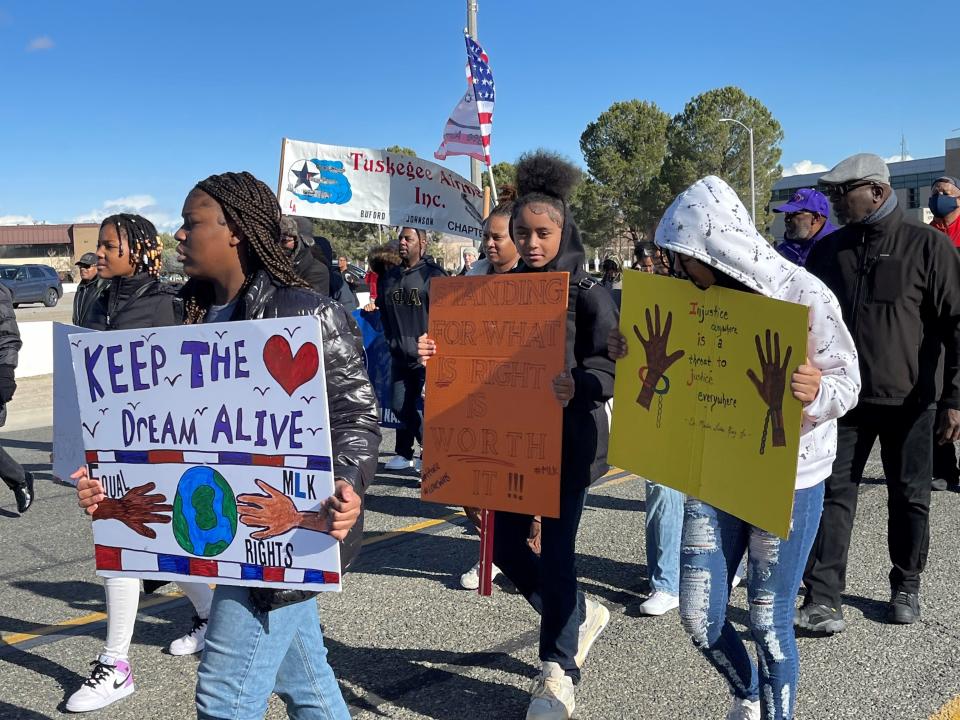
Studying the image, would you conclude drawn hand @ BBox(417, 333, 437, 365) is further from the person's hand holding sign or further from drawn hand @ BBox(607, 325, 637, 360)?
the person's hand holding sign

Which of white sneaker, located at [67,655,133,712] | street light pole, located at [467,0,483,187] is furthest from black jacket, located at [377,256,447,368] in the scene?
street light pole, located at [467,0,483,187]

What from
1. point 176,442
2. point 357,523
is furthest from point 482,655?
point 176,442

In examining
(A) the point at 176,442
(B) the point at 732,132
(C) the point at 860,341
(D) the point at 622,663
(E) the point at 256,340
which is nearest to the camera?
(E) the point at 256,340

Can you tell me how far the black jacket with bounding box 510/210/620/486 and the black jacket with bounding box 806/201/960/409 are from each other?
1409 millimetres

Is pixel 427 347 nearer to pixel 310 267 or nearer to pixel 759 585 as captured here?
pixel 759 585

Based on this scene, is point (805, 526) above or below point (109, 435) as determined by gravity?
below

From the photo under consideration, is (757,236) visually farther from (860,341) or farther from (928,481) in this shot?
(928,481)

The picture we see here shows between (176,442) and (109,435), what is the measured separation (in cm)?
23

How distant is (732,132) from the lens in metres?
57.2

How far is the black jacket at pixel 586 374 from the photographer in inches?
126

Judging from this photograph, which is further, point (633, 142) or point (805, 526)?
point (633, 142)

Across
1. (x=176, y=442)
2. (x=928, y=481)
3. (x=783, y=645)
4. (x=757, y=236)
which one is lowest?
(x=783, y=645)

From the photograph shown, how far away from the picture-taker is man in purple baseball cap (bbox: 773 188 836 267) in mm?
5895

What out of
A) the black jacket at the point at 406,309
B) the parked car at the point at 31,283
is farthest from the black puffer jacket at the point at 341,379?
the parked car at the point at 31,283
